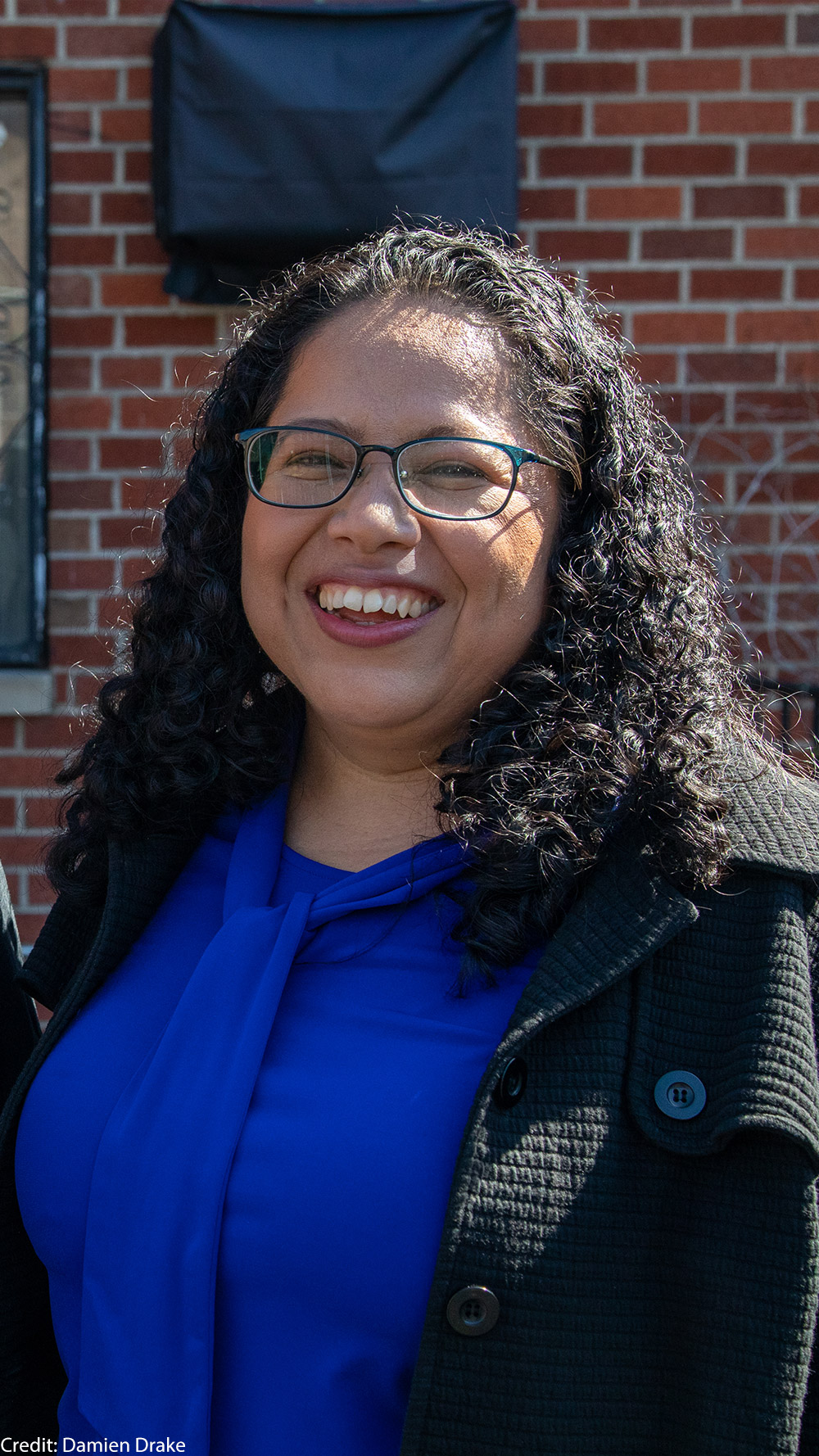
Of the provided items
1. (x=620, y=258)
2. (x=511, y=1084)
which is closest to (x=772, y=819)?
(x=511, y=1084)

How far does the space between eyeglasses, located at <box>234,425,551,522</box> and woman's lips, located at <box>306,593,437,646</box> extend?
137 mm

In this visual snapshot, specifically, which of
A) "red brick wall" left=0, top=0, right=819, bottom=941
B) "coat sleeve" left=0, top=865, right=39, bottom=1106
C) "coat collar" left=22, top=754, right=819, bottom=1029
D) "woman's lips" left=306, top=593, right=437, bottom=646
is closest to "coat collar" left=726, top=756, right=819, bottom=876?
"coat collar" left=22, top=754, right=819, bottom=1029

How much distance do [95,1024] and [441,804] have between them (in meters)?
0.55

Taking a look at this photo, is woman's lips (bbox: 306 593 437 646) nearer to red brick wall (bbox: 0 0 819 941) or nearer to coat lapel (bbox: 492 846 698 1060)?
coat lapel (bbox: 492 846 698 1060)

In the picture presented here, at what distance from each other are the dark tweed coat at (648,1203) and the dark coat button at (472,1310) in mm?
11

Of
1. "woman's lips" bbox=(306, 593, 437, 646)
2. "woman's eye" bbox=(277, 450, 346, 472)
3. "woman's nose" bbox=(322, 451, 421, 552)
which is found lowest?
"woman's lips" bbox=(306, 593, 437, 646)

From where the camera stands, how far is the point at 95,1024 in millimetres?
1643

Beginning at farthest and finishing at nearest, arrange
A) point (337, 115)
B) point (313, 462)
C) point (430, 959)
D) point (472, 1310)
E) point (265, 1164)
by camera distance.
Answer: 1. point (337, 115)
2. point (313, 462)
3. point (430, 959)
4. point (265, 1164)
5. point (472, 1310)

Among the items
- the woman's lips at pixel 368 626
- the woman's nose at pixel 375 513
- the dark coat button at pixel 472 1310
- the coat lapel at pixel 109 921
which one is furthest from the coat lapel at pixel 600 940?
the coat lapel at pixel 109 921

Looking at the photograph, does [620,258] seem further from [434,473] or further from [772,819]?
[772,819]

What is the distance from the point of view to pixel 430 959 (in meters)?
1.52

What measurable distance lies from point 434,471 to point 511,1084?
2.47 ft

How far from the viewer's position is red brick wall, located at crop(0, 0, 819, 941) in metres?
3.29

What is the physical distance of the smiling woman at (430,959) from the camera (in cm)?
132
